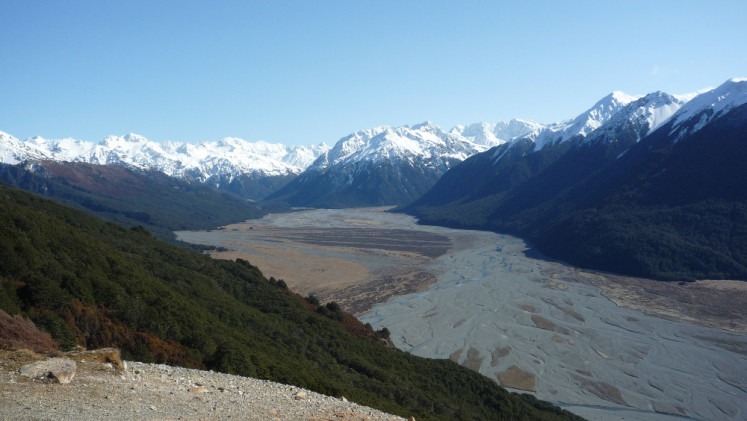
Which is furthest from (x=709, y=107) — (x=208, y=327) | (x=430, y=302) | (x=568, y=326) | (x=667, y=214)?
(x=208, y=327)

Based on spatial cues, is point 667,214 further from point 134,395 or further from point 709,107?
point 134,395

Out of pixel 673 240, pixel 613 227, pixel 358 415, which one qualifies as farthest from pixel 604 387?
pixel 613 227

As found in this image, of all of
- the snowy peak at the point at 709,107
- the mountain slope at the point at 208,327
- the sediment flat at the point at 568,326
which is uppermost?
the snowy peak at the point at 709,107

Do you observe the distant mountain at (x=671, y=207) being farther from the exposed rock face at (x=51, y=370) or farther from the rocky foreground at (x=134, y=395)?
the exposed rock face at (x=51, y=370)

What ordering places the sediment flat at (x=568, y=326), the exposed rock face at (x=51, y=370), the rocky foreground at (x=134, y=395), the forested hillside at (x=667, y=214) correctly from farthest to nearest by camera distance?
the forested hillside at (x=667, y=214) → the sediment flat at (x=568, y=326) → the exposed rock face at (x=51, y=370) → the rocky foreground at (x=134, y=395)

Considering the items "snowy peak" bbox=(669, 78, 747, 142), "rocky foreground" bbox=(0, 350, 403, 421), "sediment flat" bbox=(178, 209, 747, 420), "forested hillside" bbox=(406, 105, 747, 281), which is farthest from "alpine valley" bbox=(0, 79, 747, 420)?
"snowy peak" bbox=(669, 78, 747, 142)

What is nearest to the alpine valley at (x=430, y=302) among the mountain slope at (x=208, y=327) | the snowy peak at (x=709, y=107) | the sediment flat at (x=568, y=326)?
the mountain slope at (x=208, y=327)

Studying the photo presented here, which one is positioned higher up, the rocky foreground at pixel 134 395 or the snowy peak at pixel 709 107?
the snowy peak at pixel 709 107
